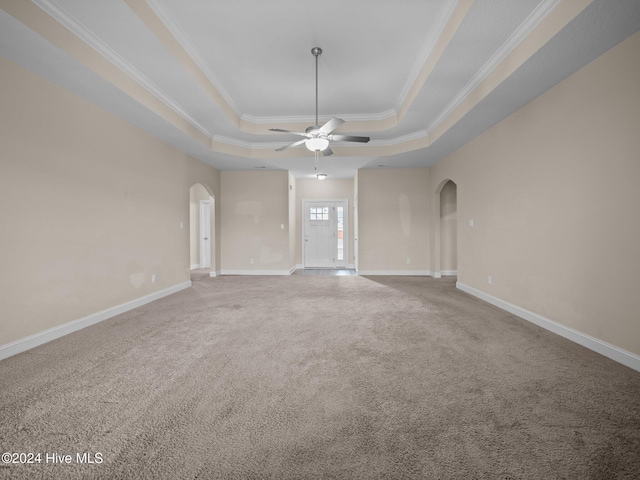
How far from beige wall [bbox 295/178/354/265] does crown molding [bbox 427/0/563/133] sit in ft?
14.8

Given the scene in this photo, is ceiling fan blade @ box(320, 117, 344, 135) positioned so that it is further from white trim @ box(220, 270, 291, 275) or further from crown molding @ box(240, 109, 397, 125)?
white trim @ box(220, 270, 291, 275)

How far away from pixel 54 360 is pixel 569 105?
209 inches

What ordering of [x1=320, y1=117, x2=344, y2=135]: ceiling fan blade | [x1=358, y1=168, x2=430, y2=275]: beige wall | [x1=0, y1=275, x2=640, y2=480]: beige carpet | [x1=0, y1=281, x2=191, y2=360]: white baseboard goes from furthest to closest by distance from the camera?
1. [x1=358, y1=168, x2=430, y2=275]: beige wall
2. [x1=320, y1=117, x2=344, y2=135]: ceiling fan blade
3. [x1=0, y1=281, x2=191, y2=360]: white baseboard
4. [x1=0, y1=275, x2=640, y2=480]: beige carpet

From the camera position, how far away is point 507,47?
113 inches

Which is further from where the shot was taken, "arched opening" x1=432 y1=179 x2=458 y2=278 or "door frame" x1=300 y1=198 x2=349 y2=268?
"door frame" x1=300 y1=198 x2=349 y2=268

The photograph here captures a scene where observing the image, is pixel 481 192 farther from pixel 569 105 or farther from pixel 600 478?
pixel 600 478

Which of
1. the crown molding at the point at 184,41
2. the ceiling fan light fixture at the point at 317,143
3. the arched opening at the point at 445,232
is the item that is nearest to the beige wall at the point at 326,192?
the arched opening at the point at 445,232

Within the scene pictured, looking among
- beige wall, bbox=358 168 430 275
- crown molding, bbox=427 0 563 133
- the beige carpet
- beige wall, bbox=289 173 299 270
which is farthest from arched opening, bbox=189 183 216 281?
crown molding, bbox=427 0 563 133

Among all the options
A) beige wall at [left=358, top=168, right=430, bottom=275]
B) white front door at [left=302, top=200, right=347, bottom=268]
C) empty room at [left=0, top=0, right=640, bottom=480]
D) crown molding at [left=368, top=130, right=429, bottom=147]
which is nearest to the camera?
empty room at [left=0, top=0, right=640, bottom=480]

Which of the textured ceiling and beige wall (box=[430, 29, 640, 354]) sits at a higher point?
the textured ceiling

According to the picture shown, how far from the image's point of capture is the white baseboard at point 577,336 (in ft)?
7.65

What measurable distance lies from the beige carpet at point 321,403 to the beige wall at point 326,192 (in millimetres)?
5478

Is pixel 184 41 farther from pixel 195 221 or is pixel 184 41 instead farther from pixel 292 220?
pixel 195 221

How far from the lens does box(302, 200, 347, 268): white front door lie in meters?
8.77
